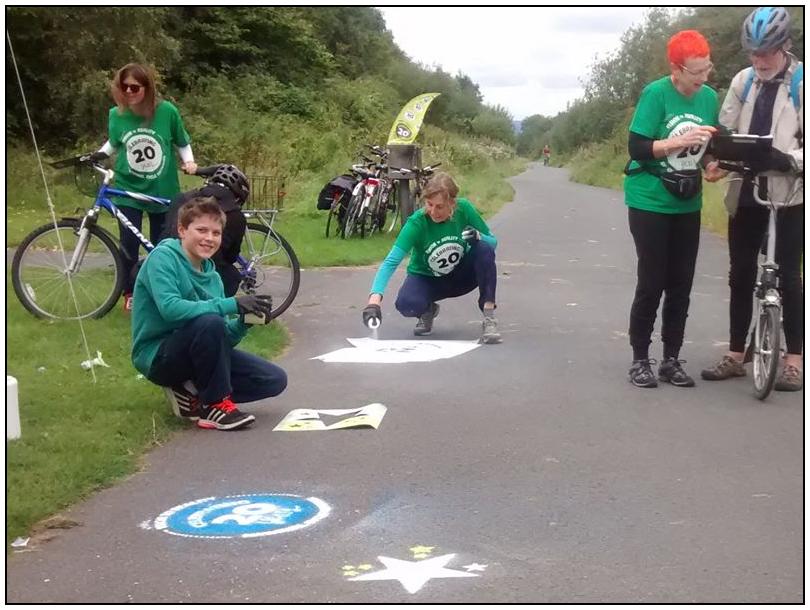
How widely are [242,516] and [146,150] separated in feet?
15.8

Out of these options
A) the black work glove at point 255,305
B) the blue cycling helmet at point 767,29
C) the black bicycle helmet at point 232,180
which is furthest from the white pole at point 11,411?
the blue cycling helmet at point 767,29

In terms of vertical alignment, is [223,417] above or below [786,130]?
below

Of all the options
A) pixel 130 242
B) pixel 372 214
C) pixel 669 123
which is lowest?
pixel 372 214

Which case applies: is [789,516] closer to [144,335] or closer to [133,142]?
[144,335]

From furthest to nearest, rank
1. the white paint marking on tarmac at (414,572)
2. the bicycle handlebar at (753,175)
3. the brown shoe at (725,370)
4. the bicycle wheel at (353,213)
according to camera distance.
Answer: the bicycle wheel at (353,213), the brown shoe at (725,370), the bicycle handlebar at (753,175), the white paint marking on tarmac at (414,572)

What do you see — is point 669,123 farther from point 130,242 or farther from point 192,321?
point 130,242

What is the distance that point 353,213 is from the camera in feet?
51.2

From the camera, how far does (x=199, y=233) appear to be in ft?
18.5

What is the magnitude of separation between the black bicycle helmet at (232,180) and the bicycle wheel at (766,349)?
11.6 feet

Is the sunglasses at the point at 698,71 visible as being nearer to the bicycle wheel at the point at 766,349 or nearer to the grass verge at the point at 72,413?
the bicycle wheel at the point at 766,349

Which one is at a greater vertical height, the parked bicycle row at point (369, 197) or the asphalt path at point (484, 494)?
the parked bicycle row at point (369, 197)

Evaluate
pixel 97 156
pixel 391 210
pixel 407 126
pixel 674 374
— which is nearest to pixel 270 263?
pixel 97 156

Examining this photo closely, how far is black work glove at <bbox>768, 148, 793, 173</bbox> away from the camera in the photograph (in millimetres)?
6297

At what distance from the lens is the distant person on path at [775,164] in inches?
246
